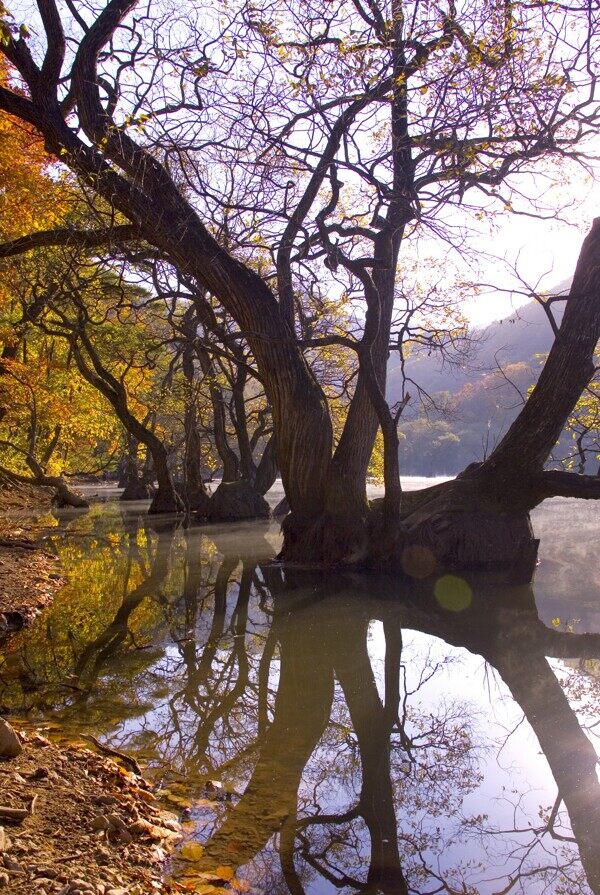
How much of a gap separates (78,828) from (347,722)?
2056mm

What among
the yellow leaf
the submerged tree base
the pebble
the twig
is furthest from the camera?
the submerged tree base

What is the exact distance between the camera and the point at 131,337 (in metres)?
20.8

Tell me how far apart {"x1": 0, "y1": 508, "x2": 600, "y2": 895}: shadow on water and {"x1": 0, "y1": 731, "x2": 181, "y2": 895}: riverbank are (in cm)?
18

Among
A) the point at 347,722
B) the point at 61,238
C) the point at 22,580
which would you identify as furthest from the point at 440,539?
the point at 61,238

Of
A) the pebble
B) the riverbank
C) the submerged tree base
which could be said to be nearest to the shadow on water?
the riverbank

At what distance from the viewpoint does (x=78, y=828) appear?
2555 mm

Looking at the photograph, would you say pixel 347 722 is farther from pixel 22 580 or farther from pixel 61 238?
pixel 61 238

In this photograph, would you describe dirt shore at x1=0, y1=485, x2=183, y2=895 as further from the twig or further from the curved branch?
the curved branch

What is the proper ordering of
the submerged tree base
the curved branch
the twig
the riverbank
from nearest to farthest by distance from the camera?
the riverbank, the twig, the curved branch, the submerged tree base

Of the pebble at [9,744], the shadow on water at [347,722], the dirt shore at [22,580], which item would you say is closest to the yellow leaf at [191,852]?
the shadow on water at [347,722]

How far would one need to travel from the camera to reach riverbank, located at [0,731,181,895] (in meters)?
2.19

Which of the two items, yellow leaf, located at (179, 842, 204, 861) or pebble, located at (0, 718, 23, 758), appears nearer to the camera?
yellow leaf, located at (179, 842, 204, 861)

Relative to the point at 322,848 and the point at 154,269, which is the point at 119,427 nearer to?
the point at 154,269

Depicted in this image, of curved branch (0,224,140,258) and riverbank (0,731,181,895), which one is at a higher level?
curved branch (0,224,140,258)
